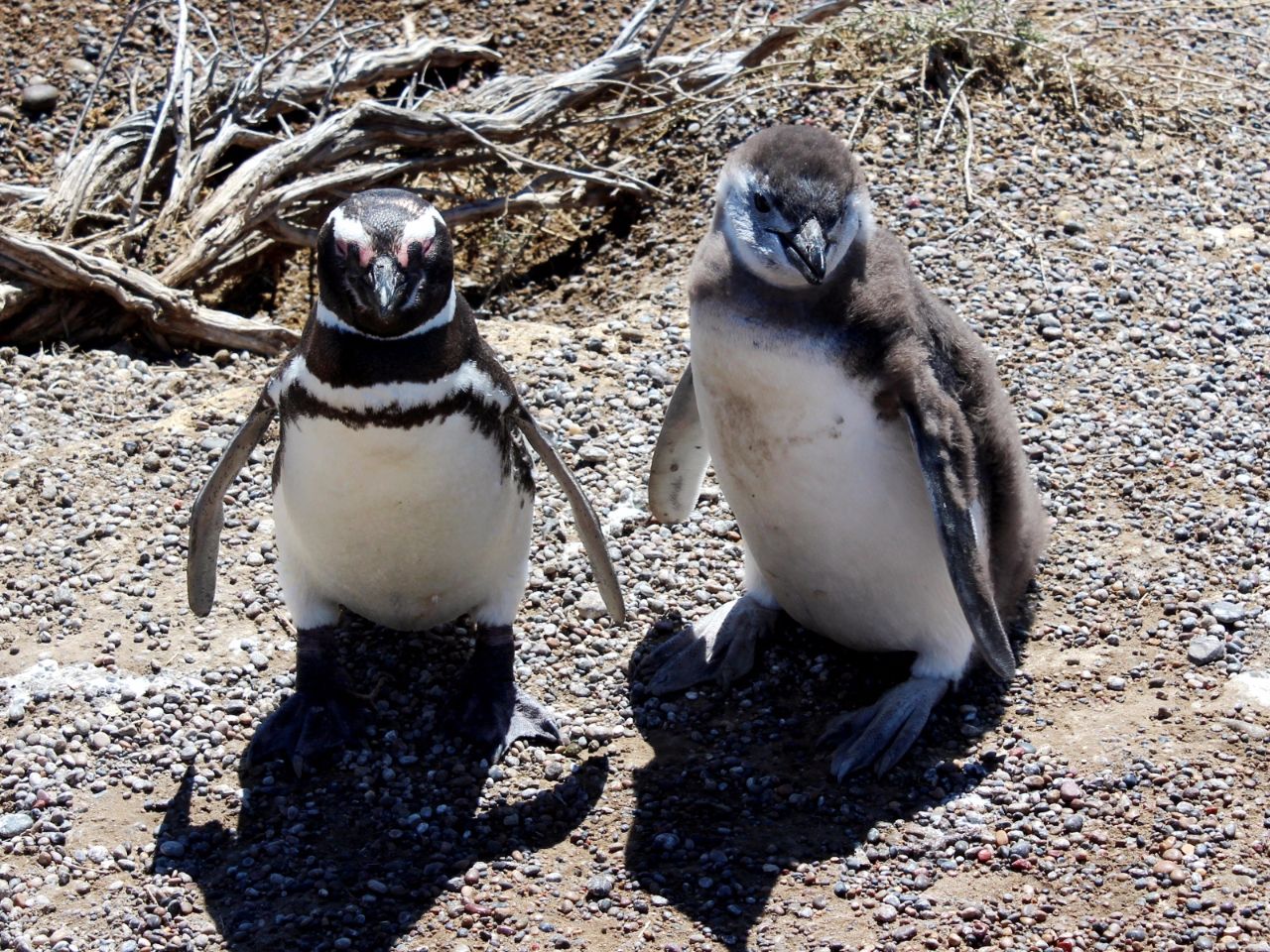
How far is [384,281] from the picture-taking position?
296cm

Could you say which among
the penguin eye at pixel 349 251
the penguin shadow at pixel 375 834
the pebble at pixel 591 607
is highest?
the penguin eye at pixel 349 251

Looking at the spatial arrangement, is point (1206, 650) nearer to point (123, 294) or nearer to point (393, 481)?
point (393, 481)

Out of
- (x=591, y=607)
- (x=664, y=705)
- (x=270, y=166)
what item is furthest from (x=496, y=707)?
(x=270, y=166)

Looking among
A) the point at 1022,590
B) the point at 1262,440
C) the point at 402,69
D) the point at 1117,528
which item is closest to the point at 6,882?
the point at 1022,590

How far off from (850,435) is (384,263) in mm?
988

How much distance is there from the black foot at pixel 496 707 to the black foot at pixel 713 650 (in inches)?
11.5

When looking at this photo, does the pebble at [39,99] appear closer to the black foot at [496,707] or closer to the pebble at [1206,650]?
the black foot at [496,707]

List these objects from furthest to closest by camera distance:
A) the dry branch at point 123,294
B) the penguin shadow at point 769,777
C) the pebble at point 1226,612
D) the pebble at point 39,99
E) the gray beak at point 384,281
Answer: the pebble at point 39,99, the dry branch at point 123,294, the pebble at point 1226,612, the penguin shadow at point 769,777, the gray beak at point 384,281

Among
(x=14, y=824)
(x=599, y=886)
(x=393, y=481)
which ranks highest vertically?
(x=393, y=481)

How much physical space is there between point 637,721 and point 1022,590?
0.98m

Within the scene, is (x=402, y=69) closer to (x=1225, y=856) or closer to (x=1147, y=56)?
(x=1147, y=56)

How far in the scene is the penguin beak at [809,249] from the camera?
119 inches

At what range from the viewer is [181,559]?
3986 mm

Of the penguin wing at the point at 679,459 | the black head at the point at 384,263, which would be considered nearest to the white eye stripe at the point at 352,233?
the black head at the point at 384,263
